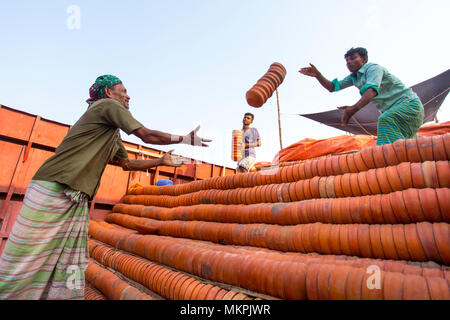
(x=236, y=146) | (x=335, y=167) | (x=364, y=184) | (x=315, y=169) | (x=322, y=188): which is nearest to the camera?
(x=364, y=184)

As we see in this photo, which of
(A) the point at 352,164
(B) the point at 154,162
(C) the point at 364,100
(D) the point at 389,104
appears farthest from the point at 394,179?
(B) the point at 154,162

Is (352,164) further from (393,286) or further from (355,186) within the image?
(393,286)

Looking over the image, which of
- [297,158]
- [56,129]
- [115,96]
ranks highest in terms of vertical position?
[56,129]

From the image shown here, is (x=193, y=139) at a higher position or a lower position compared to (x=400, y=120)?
lower

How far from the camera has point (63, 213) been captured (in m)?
1.56

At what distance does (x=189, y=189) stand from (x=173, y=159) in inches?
63.3

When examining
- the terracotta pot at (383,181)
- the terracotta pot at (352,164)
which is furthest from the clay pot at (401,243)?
the terracotta pot at (352,164)

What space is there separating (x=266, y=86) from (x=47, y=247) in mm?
2801

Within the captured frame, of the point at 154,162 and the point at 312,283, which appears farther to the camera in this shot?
the point at 154,162

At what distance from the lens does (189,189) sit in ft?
11.5

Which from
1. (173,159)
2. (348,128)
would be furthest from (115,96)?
(348,128)

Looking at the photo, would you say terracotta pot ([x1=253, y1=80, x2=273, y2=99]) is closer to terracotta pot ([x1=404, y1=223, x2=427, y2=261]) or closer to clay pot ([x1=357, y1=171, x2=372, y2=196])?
clay pot ([x1=357, y1=171, x2=372, y2=196])

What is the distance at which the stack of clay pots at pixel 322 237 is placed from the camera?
1179 millimetres
